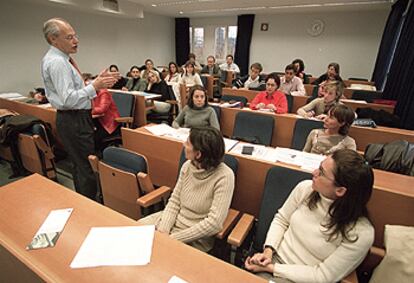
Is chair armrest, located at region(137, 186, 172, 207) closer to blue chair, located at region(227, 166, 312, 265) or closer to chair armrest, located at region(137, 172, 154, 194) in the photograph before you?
chair armrest, located at region(137, 172, 154, 194)

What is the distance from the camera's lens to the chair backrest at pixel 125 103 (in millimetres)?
3328

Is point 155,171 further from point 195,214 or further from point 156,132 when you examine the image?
point 195,214

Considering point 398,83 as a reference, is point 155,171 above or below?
below

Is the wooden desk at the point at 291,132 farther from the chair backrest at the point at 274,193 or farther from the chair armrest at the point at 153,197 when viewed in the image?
the chair armrest at the point at 153,197

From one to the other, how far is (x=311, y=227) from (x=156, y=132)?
1.56m

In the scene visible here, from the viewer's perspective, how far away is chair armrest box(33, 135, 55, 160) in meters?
2.50

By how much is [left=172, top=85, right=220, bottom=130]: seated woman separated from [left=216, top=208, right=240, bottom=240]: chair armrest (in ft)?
4.28

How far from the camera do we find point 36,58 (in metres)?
5.36

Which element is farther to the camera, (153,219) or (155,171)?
(155,171)

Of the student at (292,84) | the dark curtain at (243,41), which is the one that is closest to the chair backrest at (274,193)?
the student at (292,84)

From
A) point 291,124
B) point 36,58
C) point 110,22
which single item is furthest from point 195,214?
point 110,22

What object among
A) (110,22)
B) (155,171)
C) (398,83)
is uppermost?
(110,22)

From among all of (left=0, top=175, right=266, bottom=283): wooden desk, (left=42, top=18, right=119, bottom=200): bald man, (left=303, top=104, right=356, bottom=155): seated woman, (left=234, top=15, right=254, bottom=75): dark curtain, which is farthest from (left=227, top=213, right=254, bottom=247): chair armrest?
(left=234, top=15, right=254, bottom=75): dark curtain

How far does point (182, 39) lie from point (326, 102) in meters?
7.98
